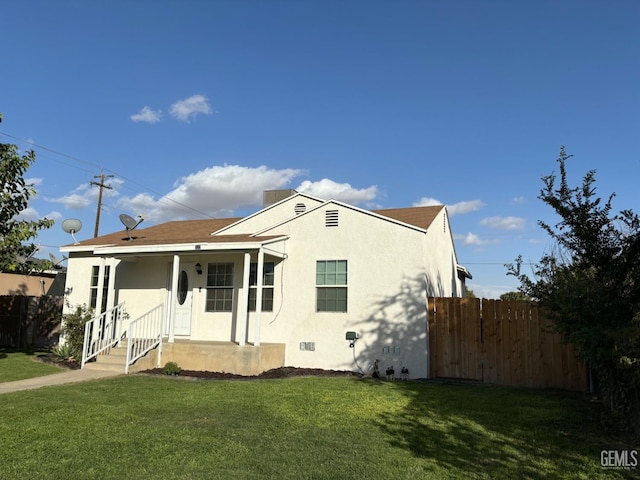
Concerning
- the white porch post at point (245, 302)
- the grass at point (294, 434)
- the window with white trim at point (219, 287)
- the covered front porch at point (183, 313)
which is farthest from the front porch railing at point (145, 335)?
the grass at point (294, 434)

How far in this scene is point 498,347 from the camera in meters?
10.6

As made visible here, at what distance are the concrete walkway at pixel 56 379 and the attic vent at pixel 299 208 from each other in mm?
6580

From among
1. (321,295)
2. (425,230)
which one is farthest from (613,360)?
(321,295)

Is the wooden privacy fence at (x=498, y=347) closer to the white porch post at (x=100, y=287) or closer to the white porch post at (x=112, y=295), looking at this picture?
the white porch post at (x=112, y=295)

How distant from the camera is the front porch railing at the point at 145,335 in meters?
11.4

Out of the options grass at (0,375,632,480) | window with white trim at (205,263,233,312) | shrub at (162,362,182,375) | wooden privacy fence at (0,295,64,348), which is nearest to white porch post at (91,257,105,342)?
shrub at (162,362,182,375)

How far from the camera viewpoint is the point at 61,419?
21.4 ft

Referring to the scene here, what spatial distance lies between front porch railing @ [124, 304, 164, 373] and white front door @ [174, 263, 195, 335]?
0.50 metres

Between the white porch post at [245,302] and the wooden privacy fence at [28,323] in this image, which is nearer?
the white porch post at [245,302]

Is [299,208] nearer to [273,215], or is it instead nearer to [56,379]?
[273,215]

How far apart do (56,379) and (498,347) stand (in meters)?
10.1

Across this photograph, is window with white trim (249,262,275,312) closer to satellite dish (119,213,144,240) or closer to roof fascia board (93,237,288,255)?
roof fascia board (93,237,288,255)

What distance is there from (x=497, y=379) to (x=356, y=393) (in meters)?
3.89

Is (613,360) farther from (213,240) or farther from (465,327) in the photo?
(213,240)
